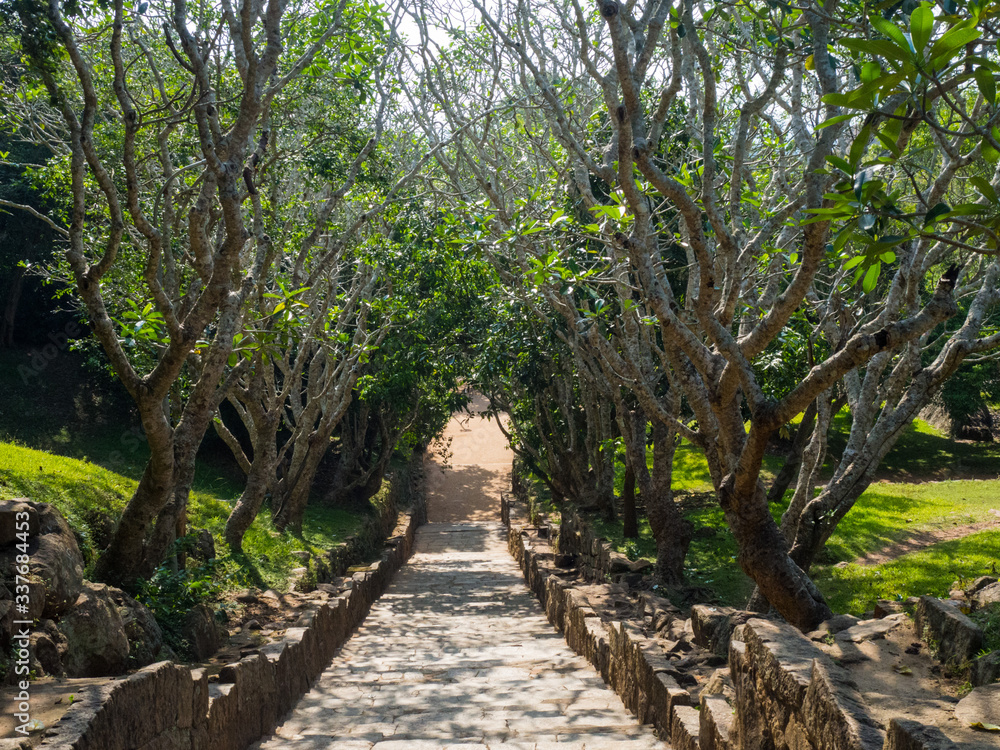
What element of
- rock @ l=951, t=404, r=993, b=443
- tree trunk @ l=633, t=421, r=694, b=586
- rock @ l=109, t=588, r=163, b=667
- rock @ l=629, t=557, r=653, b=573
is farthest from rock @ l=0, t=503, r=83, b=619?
rock @ l=951, t=404, r=993, b=443

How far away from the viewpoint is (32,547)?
16.0 feet

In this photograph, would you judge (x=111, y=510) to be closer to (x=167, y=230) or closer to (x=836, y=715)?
(x=167, y=230)

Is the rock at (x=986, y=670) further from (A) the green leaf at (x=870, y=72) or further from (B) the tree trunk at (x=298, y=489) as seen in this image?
(B) the tree trunk at (x=298, y=489)

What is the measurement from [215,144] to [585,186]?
361 cm

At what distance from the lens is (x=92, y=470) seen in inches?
384

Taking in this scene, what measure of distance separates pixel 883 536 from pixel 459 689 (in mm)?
7066

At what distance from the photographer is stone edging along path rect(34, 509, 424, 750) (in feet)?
11.8

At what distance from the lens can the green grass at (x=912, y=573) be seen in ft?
26.8

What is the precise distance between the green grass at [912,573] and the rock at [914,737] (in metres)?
5.56

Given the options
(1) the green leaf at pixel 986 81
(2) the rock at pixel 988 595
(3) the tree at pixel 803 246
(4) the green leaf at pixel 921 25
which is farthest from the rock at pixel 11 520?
(2) the rock at pixel 988 595

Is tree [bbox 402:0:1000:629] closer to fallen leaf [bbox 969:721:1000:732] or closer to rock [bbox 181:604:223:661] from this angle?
fallen leaf [bbox 969:721:1000:732]

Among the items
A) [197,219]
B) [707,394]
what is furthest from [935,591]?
[197,219]

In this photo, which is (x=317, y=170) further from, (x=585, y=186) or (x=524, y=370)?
(x=524, y=370)

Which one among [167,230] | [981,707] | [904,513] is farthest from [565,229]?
[904,513]
